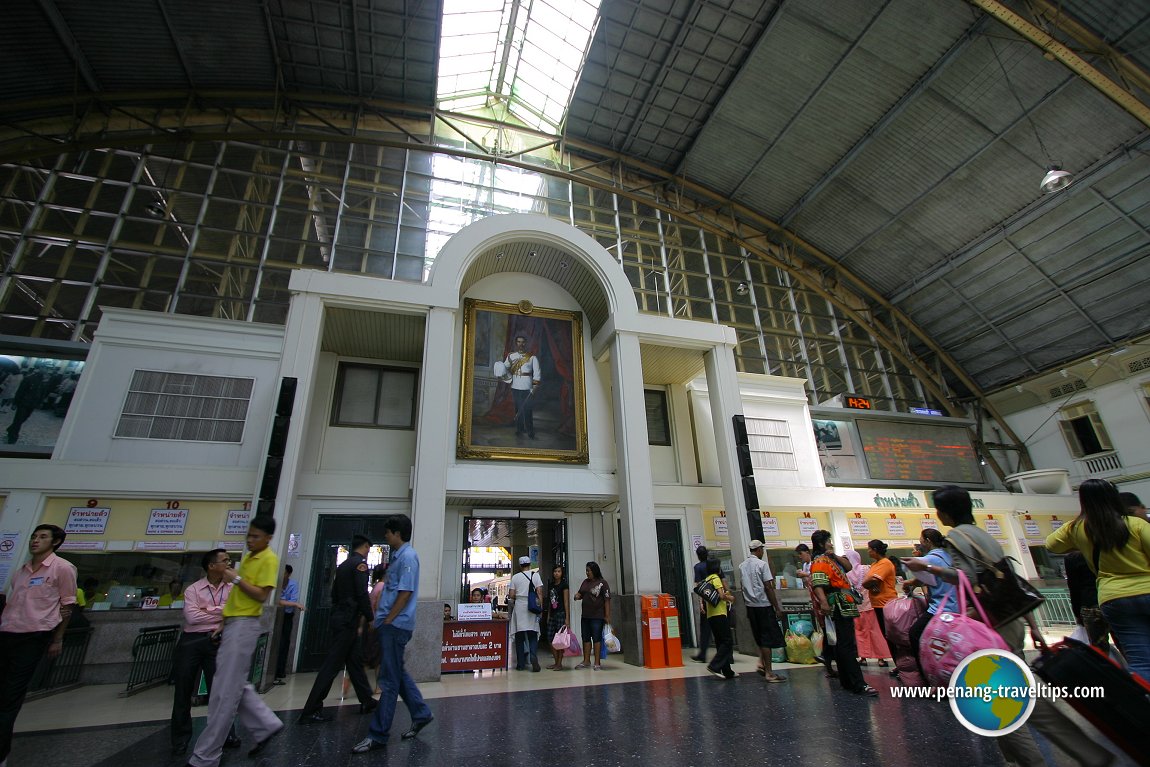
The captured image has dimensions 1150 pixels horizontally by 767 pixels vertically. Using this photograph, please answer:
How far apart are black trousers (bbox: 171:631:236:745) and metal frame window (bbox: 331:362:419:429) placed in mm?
6938

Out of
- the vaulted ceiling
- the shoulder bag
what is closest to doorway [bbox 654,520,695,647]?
the shoulder bag

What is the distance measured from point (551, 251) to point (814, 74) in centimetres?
1021

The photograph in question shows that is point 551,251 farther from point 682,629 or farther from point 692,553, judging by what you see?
point 682,629

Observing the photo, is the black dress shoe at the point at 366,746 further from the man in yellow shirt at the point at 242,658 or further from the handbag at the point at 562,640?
the handbag at the point at 562,640

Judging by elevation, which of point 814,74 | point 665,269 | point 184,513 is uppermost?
point 814,74

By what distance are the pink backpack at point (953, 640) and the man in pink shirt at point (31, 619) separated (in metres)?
5.46

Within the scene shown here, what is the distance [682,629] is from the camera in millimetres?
10844

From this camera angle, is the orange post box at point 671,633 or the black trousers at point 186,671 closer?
the black trousers at point 186,671

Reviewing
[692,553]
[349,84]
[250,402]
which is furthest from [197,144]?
[692,553]

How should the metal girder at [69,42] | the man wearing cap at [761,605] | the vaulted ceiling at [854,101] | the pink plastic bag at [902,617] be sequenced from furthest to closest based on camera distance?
1. the vaulted ceiling at [854,101]
2. the metal girder at [69,42]
3. the man wearing cap at [761,605]
4. the pink plastic bag at [902,617]

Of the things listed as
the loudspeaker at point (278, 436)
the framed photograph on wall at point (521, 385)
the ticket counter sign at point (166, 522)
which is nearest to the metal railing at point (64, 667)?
the ticket counter sign at point (166, 522)

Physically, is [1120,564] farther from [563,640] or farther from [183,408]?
[183,408]

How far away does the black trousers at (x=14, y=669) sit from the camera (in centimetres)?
339

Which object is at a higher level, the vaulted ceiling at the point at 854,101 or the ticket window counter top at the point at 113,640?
the vaulted ceiling at the point at 854,101
